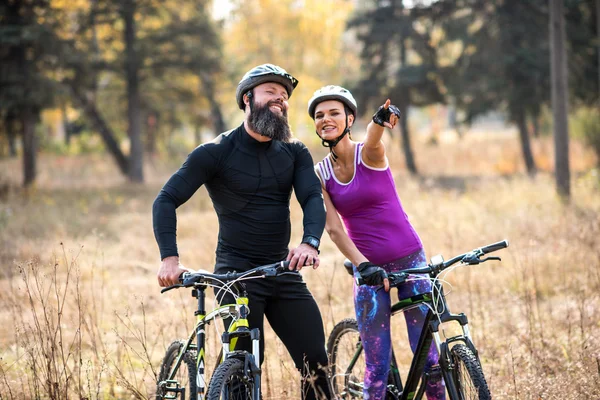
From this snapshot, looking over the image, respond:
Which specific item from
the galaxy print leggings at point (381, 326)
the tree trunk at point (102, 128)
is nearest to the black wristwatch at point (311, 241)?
the galaxy print leggings at point (381, 326)

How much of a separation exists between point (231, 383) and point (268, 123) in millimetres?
1525

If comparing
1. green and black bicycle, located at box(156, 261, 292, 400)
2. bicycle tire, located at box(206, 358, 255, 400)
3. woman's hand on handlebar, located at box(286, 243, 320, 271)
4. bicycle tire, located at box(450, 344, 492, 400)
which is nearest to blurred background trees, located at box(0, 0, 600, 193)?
green and black bicycle, located at box(156, 261, 292, 400)

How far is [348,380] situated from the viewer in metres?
5.06

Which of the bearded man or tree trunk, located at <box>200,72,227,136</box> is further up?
tree trunk, located at <box>200,72,227,136</box>

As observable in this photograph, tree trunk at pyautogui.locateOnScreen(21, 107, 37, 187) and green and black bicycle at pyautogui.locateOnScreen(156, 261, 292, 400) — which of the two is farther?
tree trunk at pyautogui.locateOnScreen(21, 107, 37, 187)

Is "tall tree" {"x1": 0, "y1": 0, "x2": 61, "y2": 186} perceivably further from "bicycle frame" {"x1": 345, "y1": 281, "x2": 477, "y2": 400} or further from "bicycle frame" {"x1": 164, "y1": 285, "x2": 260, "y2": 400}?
"bicycle frame" {"x1": 345, "y1": 281, "x2": 477, "y2": 400}

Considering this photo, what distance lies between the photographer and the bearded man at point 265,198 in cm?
421

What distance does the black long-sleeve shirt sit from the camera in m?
4.17

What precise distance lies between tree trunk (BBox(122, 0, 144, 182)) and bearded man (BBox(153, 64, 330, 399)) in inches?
814

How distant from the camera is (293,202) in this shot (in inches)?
667

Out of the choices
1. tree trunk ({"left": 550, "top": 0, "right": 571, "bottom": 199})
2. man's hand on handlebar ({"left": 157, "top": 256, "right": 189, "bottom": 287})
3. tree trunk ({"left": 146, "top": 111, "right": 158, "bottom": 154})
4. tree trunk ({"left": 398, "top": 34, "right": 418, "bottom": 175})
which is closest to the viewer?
man's hand on handlebar ({"left": 157, "top": 256, "right": 189, "bottom": 287})

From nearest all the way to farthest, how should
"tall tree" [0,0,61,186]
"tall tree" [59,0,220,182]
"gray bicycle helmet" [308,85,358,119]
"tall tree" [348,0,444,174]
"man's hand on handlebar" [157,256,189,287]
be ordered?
"man's hand on handlebar" [157,256,189,287], "gray bicycle helmet" [308,85,358,119], "tall tree" [0,0,61,186], "tall tree" [59,0,220,182], "tall tree" [348,0,444,174]

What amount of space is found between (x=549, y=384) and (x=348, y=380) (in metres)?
1.40

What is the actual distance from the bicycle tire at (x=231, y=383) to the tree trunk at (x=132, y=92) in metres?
21.6
